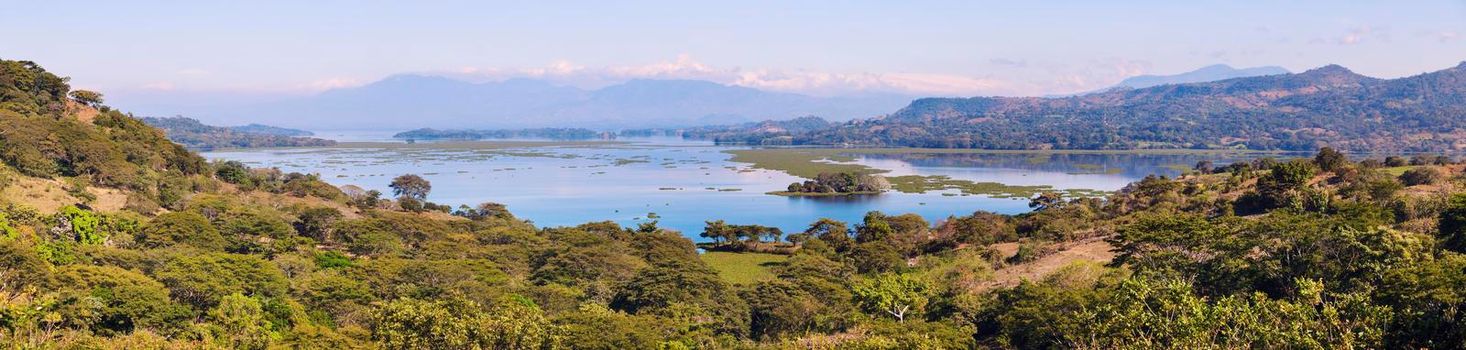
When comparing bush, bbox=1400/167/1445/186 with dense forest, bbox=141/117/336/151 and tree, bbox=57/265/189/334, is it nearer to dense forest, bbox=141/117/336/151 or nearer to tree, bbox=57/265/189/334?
tree, bbox=57/265/189/334

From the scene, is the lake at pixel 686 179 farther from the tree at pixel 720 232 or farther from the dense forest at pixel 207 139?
the dense forest at pixel 207 139

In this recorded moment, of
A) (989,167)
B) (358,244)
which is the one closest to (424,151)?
(989,167)

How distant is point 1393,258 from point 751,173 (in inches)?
3445

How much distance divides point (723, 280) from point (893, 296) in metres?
6.54

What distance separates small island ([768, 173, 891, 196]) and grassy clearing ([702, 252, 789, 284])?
116ft

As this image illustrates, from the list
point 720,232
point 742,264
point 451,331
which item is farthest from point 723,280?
point 720,232

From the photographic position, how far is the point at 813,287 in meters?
26.3

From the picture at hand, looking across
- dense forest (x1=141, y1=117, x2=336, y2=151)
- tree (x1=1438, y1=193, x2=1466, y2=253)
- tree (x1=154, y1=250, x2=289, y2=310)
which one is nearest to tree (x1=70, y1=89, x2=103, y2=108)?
tree (x1=154, y1=250, x2=289, y2=310)

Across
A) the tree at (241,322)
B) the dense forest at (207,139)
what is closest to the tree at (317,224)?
the tree at (241,322)

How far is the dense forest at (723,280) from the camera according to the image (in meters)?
15.0

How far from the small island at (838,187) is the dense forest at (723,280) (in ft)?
109

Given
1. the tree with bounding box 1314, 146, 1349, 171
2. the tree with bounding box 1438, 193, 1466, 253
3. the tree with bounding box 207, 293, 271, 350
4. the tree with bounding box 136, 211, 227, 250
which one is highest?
the tree with bounding box 1314, 146, 1349, 171

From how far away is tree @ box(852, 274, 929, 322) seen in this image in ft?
81.8

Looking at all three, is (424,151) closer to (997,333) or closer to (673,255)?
(673,255)
